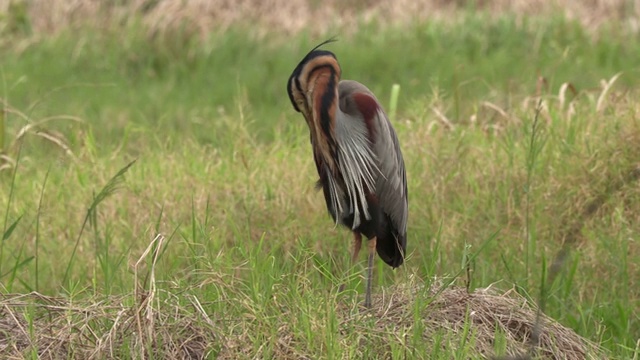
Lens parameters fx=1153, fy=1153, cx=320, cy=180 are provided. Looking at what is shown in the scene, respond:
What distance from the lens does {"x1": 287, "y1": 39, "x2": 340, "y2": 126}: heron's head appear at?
3.63 metres

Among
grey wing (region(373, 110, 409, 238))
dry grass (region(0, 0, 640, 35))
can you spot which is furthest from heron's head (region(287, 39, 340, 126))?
dry grass (region(0, 0, 640, 35))

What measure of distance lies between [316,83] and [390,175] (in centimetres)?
69

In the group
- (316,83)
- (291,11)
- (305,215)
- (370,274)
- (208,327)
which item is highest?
(316,83)

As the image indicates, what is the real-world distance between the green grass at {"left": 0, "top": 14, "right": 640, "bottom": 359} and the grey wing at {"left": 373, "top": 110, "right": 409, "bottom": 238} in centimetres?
27

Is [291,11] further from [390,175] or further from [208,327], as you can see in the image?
[208,327]

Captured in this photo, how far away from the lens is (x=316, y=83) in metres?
3.65

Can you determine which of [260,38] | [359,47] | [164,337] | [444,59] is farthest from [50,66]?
[164,337]

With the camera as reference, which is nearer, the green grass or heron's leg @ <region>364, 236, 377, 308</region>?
the green grass

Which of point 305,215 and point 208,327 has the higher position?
point 208,327

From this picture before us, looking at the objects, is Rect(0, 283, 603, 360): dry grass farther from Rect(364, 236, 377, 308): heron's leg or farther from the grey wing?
the grey wing

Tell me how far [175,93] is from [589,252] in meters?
4.48

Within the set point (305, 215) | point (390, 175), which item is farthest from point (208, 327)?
point (305, 215)

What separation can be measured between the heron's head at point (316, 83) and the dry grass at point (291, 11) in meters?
6.01

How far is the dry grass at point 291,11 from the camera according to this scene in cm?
988
